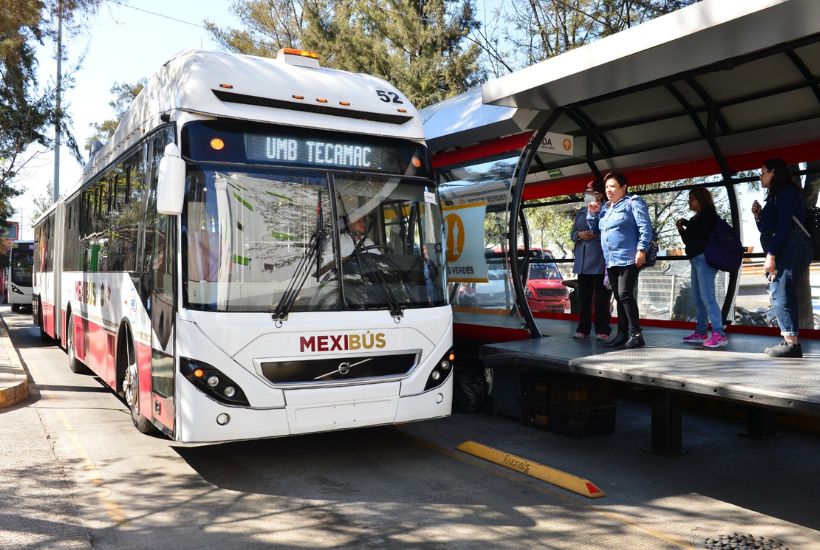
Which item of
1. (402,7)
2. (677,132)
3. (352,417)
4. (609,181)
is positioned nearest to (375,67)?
(402,7)

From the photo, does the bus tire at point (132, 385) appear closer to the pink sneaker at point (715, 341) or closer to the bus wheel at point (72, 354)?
the bus wheel at point (72, 354)

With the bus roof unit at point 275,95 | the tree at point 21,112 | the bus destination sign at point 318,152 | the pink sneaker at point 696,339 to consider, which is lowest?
the pink sneaker at point 696,339

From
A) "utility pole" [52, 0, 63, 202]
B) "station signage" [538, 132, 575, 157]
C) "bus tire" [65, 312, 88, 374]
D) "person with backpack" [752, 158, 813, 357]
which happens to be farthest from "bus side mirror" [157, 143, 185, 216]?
"utility pole" [52, 0, 63, 202]

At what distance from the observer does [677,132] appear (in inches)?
363

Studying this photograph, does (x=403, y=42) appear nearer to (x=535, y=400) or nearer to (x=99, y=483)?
(x=535, y=400)

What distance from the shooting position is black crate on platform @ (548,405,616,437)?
7.29 metres

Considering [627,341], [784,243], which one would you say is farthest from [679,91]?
[627,341]

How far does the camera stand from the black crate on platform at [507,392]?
8008 mm

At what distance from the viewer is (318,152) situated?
6.20m

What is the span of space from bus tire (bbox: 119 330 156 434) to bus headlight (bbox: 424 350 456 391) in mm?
2561

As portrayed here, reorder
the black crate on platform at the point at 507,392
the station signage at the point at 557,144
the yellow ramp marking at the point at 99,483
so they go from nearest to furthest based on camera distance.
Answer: the yellow ramp marking at the point at 99,483, the black crate on platform at the point at 507,392, the station signage at the point at 557,144

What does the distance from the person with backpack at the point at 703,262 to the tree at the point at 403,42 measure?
743 inches

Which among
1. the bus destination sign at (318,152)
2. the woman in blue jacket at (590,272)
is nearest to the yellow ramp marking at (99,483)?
the bus destination sign at (318,152)

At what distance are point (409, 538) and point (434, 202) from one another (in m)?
3.10
